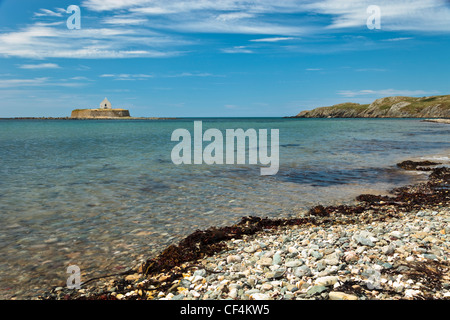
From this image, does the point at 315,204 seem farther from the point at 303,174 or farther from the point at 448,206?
the point at 303,174

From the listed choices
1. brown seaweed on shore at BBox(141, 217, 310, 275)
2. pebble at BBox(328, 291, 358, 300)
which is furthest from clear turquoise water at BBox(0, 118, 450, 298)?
pebble at BBox(328, 291, 358, 300)

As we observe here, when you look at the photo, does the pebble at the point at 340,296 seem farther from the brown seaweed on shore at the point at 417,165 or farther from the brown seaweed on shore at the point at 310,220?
the brown seaweed on shore at the point at 417,165

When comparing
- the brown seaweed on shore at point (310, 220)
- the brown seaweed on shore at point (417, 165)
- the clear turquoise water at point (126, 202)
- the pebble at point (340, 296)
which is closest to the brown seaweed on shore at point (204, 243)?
the brown seaweed on shore at point (310, 220)

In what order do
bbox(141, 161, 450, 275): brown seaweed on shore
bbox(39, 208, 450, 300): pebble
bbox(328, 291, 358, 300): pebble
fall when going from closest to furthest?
1. bbox(328, 291, 358, 300): pebble
2. bbox(39, 208, 450, 300): pebble
3. bbox(141, 161, 450, 275): brown seaweed on shore

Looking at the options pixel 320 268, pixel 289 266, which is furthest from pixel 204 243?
pixel 320 268

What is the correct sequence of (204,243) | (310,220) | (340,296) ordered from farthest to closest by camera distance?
(310,220)
(204,243)
(340,296)

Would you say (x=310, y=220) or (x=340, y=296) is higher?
(x=340, y=296)

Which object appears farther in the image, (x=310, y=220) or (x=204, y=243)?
(x=310, y=220)

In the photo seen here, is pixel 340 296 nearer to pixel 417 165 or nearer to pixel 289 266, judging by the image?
pixel 289 266

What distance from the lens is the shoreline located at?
5.27m

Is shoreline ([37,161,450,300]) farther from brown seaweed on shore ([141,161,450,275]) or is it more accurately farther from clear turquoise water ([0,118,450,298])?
clear turquoise water ([0,118,450,298])

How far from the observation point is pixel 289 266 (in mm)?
6234
